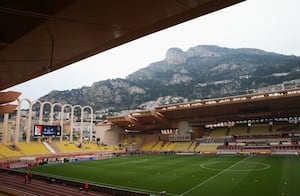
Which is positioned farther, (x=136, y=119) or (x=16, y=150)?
(x=136, y=119)

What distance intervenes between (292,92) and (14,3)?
5141 centimetres

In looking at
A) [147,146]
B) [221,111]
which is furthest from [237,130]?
[147,146]

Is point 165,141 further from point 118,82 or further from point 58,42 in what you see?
point 118,82

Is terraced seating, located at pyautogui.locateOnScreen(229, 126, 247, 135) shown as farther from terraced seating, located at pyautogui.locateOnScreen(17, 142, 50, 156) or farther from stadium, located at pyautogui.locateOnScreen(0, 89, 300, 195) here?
terraced seating, located at pyautogui.locateOnScreen(17, 142, 50, 156)

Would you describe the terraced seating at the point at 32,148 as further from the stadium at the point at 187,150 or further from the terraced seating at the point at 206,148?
the terraced seating at the point at 206,148

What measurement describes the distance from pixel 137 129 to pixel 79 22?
245 feet

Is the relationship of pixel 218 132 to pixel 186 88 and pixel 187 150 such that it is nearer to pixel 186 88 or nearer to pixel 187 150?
pixel 187 150

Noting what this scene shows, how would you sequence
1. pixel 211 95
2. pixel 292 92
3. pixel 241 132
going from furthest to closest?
1. pixel 211 95
2. pixel 241 132
3. pixel 292 92

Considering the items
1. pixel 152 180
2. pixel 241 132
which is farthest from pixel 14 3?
pixel 241 132

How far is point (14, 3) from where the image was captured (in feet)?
→ 8.96

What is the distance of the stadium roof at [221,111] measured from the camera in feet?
161

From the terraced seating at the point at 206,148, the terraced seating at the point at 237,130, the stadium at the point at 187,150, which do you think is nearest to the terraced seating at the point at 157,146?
the stadium at the point at 187,150

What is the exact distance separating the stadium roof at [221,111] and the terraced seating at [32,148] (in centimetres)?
2209

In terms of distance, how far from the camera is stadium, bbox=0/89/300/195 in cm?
2412
